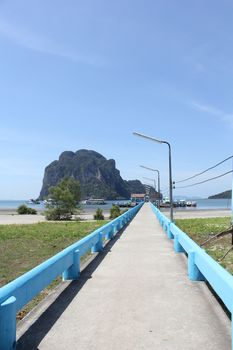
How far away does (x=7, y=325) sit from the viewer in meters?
4.52

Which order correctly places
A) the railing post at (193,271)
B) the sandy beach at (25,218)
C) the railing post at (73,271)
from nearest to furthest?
the railing post at (193,271)
the railing post at (73,271)
the sandy beach at (25,218)

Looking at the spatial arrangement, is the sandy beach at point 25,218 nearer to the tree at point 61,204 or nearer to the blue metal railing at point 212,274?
the tree at point 61,204

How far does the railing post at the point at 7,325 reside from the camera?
4469 millimetres

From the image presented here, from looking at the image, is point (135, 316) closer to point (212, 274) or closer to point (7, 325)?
point (212, 274)

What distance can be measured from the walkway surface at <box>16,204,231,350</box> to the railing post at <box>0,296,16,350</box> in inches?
17.0

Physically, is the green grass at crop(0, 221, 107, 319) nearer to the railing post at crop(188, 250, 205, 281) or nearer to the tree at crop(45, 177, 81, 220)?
the railing post at crop(188, 250, 205, 281)

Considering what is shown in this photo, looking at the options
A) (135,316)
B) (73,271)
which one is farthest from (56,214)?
(135,316)

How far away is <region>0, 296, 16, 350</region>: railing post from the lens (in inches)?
176

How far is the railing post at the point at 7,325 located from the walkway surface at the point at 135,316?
43 cm

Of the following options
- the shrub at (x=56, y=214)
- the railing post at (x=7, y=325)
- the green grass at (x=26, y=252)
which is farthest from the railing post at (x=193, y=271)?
the shrub at (x=56, y=214)

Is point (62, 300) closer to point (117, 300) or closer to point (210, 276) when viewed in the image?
point (117, 300)

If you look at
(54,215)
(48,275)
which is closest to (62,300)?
(48,275)

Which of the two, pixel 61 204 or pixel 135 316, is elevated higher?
pixel 61 204

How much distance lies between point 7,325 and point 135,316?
87.2 inches
